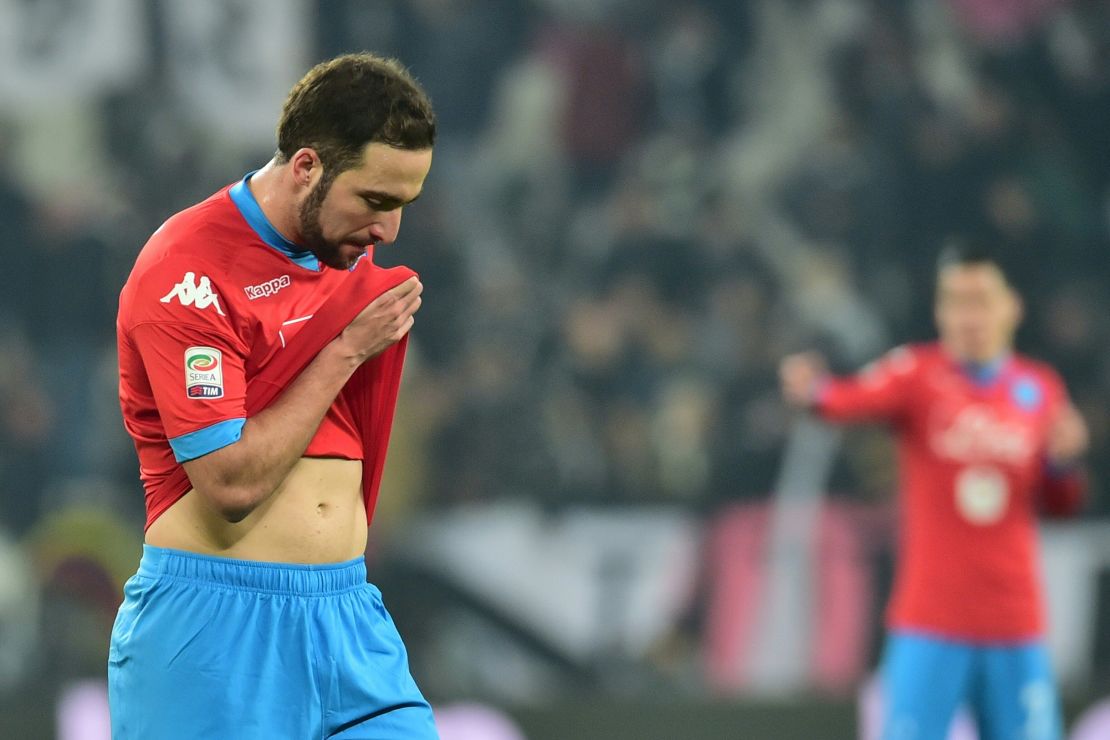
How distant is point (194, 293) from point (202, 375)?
0.41 ft

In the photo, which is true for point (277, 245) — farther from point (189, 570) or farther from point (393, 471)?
point (393, 471)

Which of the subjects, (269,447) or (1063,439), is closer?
(269,447)

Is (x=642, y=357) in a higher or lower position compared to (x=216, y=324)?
lower

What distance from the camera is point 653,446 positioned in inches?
266

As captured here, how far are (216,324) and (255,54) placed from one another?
4667mm

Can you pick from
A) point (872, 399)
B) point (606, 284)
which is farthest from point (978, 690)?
point (606, 284)

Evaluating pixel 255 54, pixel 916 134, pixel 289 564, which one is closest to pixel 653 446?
pixel 916 134

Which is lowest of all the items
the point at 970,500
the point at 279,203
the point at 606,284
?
the point at 970,500

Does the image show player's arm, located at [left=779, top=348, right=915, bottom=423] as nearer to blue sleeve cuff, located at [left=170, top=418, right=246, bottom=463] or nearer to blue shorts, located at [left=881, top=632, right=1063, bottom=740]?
blue shorts, located at [left=881, top=632, right=1063, bottom=740]

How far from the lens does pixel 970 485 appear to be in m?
4.65

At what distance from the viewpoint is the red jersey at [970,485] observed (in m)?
4.56

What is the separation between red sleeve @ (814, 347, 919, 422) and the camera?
191 inches

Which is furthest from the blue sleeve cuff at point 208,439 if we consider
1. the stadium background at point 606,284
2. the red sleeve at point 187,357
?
the stadium background at point 606,284

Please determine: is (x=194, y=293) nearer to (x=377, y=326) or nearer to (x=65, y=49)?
(x=377, y=326)
